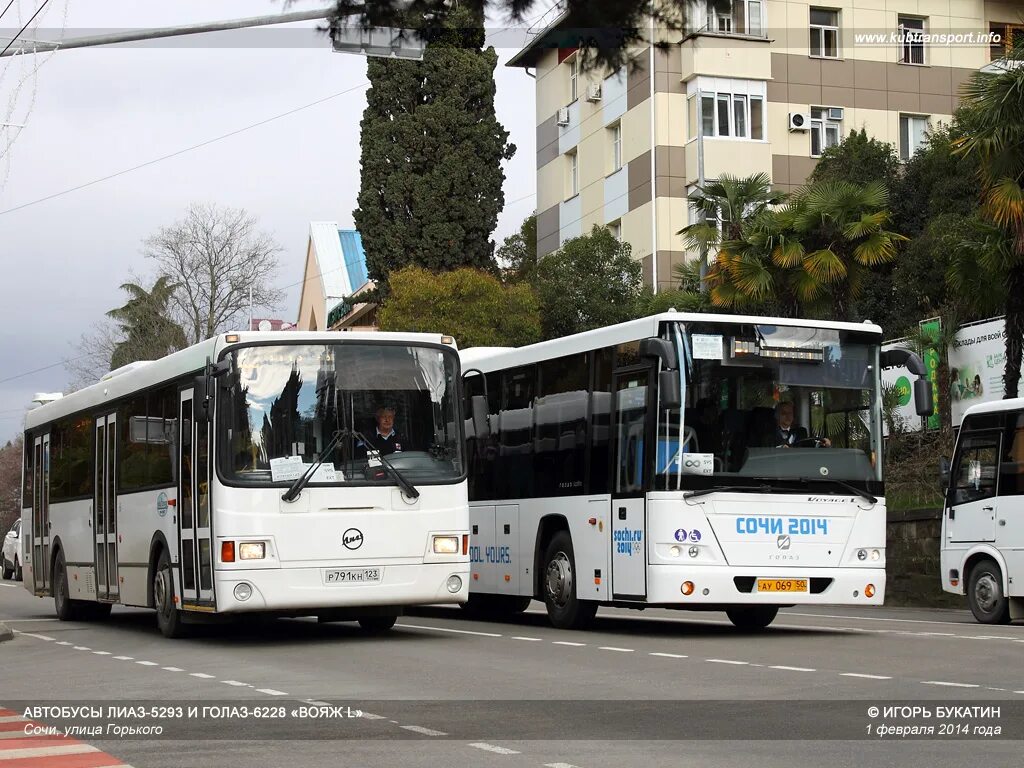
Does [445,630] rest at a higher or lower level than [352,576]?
lower

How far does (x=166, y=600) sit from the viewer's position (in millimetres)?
17766

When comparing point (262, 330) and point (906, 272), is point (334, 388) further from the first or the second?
point (906, 272)

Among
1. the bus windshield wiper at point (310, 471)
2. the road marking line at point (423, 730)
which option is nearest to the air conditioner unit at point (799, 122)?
the bus windshield wiper at point (310, 471)

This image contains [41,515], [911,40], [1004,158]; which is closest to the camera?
[41,515]

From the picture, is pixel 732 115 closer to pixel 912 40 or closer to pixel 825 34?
pixel 825 34

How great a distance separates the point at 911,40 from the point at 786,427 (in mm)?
37462

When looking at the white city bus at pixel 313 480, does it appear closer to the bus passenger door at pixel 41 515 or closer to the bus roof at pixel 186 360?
the bus roof at pixel 186 360

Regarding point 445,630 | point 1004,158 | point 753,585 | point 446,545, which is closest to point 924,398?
point 753,585

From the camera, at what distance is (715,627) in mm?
19016

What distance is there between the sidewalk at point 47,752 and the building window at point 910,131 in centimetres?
4420

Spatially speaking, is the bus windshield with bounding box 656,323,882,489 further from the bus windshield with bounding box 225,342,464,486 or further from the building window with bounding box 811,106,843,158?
the building window with bounding box 811,106,843,158

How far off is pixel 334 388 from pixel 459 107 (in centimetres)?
3410

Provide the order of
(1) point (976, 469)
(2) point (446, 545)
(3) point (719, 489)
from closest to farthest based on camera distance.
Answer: (3) point (719, 489), (2) point (446, 545), (1) point (976, 469)

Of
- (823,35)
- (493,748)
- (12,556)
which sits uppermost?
(823,35)
